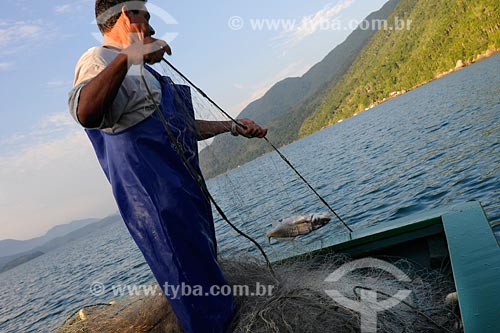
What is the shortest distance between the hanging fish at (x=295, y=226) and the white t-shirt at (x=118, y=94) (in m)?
8.45

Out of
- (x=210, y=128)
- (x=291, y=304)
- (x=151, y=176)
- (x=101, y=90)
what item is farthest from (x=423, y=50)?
(x=101, y=90)

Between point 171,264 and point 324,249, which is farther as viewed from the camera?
point 324,249

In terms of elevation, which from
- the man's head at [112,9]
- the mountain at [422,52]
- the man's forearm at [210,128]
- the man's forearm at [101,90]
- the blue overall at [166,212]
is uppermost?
the mountain at [422,52]

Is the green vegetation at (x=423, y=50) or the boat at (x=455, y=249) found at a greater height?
the green vegetation at (x=423, y=50)

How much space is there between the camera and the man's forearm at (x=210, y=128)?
3084 mm

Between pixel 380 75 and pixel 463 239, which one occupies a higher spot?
pixel 380 75

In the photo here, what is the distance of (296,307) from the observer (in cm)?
241

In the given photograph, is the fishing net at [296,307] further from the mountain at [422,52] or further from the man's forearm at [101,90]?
the mountain at [422,52]

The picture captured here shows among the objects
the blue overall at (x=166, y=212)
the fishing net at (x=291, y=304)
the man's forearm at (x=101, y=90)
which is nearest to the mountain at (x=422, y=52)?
the fishing net at (x=291, y=304)

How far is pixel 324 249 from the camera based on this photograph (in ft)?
15.2

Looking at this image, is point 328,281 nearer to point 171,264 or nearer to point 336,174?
point 171,264

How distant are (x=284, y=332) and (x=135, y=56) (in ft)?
6.11

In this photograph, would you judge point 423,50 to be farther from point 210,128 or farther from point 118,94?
point 118,94

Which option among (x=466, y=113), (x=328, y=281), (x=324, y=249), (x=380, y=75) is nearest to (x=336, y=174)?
(x=466, y=113)
